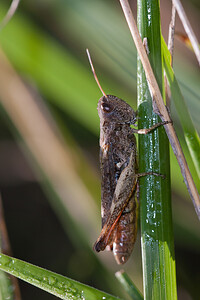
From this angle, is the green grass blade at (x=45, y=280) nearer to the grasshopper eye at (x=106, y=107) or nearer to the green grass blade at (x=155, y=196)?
the green grass blade at (x=155, y=196)

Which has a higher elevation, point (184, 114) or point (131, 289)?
point (184, 114)

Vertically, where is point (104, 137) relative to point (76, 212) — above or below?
above

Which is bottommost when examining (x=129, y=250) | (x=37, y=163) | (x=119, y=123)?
(x=129, y=250)

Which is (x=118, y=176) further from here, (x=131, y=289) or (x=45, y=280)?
(x=45, y=280)

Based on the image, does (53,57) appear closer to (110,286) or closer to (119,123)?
(119,123)

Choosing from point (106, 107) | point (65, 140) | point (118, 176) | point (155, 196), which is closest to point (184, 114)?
point (155, 196)

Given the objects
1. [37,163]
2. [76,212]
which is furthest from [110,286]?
[37,163]

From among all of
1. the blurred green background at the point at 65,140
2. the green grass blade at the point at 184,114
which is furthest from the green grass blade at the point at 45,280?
the blurred green background at the point at 65,140
